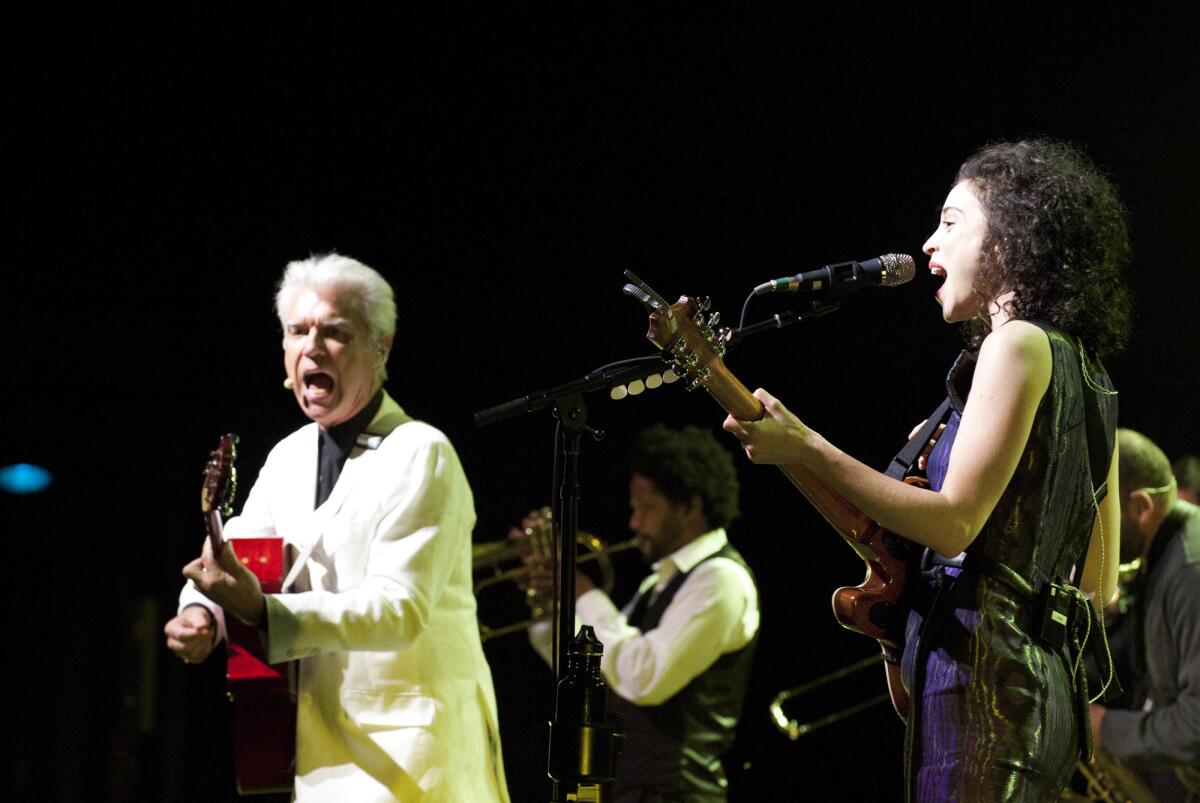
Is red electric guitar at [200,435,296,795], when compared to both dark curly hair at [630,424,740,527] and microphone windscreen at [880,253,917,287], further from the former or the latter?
dark curly hair at [630,424,740,527]

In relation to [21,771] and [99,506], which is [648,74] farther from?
[21,771]

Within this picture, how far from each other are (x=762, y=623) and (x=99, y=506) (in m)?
3.56

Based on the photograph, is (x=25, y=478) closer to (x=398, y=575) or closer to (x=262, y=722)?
(x=262, y=722)

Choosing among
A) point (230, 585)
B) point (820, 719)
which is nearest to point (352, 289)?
point (230, 585)

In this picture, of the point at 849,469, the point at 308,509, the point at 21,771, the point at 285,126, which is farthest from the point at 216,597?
the point at 21,771

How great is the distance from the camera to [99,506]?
6.33 metres

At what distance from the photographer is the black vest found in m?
4.52

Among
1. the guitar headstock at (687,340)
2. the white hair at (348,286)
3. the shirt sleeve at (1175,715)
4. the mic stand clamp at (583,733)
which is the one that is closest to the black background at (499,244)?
the shirt sleeve at (1175,715)

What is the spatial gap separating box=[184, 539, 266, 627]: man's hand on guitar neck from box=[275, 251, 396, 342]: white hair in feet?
3.11

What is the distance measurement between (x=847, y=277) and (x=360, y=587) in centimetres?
144

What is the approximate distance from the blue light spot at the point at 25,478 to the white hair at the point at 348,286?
136 inches

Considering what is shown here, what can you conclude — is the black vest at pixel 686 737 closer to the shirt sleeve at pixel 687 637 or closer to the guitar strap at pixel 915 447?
the shirt sleeve at pixel 687 637

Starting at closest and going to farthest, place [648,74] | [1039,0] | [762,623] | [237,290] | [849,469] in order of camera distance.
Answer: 1. [849,469]
2. [1039,0]
3. [648,74]
4. [237,290]
5. [762,623]

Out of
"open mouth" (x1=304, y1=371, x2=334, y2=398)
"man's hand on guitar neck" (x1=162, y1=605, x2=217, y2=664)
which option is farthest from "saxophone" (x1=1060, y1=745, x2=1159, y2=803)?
"man's hand on guitar neck" (x1=162, y1=605, x2=217, y2=664)
